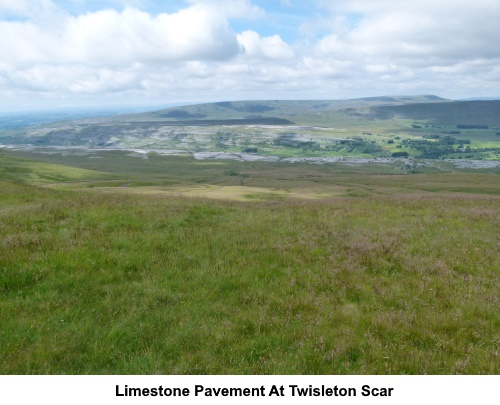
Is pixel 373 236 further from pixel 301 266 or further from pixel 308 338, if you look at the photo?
pixel 308 338

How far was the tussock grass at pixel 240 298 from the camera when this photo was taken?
20.9ft

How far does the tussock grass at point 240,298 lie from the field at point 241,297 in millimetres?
36

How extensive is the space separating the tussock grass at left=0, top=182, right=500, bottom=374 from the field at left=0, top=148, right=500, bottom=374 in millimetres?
36

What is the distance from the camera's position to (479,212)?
20312 mm

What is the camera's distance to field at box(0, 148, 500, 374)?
20.9ft

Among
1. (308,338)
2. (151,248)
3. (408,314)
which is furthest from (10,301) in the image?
(408,314)

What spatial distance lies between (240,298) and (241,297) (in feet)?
0.16

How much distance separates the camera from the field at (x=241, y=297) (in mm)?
6383

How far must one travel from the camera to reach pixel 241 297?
897 cm

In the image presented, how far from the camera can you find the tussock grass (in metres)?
6.38

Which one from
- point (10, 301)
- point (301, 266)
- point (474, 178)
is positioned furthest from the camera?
point (474, 178)

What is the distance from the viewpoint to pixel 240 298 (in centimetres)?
893
